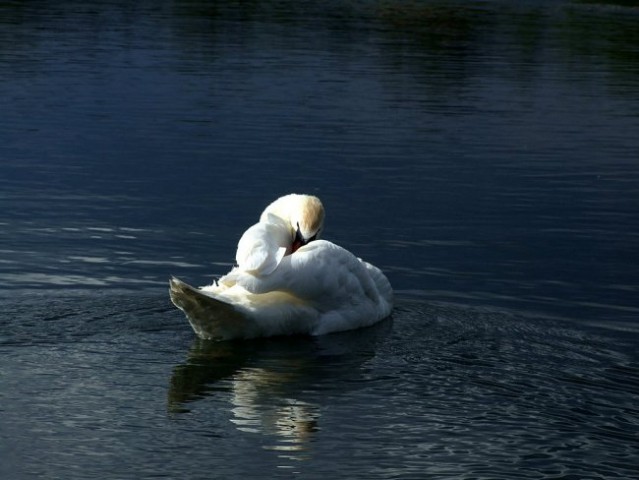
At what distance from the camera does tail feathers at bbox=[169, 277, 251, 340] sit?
11188 millimetres

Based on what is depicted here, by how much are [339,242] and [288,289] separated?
4208 millimetres

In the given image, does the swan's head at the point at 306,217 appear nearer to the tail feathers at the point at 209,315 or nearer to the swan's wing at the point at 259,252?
the swan's wing at the point at 259,252

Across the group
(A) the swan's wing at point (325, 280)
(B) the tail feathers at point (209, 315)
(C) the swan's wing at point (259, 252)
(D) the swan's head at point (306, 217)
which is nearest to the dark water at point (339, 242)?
(B) the tail feathers at point (209, 315)

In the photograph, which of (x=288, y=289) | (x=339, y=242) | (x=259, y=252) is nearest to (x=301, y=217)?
(x=288, y=289)

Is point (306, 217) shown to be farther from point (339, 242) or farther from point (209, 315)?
point (339, 242)

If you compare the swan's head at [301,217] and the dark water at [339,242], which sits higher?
the swan's head at [301,217]

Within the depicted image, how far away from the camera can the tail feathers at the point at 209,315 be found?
11.2 m

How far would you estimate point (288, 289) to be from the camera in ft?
38.7

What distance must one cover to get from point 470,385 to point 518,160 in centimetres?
1164

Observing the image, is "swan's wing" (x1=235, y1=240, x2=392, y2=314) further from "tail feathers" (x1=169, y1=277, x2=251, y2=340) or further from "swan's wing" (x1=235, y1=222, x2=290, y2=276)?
"tail feathers" (x1=169, y1=277, x2=251, y2=340)

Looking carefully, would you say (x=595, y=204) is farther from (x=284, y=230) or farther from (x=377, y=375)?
(x=377, y=375)

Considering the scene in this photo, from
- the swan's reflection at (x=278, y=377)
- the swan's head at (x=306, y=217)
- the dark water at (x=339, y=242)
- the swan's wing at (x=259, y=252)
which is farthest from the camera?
the swan's head at (x=306, y=217)

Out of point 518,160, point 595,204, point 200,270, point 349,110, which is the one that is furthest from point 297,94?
point 200,270

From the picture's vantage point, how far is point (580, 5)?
59250 mm
